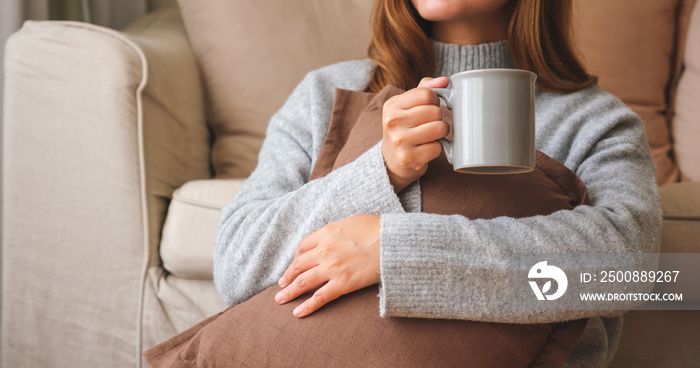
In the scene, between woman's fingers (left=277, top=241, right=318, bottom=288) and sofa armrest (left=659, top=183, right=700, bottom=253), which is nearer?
woman's fingers (left=277, top=241, right=318, bottom=288)

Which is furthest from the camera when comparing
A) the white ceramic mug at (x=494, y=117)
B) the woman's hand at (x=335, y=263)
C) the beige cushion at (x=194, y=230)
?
the beige cushion at (x=194, y=230)

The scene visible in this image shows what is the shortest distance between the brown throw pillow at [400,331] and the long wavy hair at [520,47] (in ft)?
0.81

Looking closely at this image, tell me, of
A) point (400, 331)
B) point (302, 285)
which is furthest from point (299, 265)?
point (400, 331)

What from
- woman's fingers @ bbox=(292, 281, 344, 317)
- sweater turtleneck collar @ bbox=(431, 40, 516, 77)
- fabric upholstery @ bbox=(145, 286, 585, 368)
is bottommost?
fabric upholstery @ bbox=(145, 286, 585, 368)

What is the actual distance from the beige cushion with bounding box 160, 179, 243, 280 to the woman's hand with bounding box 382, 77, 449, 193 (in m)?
0.57

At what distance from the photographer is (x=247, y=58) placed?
1463 mm

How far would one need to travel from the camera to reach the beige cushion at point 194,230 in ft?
3.73

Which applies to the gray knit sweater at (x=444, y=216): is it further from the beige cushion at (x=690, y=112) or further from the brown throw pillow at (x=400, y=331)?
the beige cushion at (x=690, y=112)

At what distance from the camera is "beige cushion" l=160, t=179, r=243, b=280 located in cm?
114

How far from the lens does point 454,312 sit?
64 cm

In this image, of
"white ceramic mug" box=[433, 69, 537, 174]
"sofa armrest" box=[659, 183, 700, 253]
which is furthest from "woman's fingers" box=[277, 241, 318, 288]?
"sofa armrest" box=[659, 183, 700, 253]

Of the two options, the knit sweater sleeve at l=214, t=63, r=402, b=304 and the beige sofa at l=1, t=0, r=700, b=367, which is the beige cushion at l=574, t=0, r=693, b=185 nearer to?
the beige sofa at l=1, t=0, r=700, b=367

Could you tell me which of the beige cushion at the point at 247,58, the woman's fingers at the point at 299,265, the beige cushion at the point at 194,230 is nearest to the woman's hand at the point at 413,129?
the woman's fingers at the point at 299,265

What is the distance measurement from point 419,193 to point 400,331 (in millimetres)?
168
